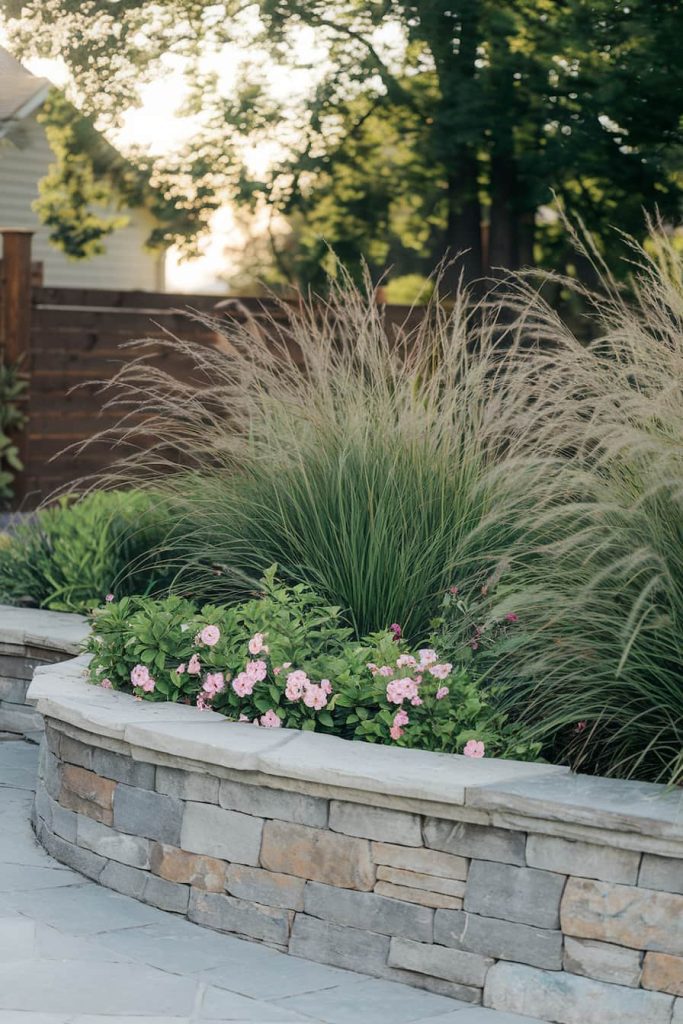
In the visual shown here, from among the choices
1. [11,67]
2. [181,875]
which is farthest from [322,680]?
[11,67]

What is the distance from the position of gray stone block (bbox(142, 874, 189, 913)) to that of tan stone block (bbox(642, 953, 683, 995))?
129cm

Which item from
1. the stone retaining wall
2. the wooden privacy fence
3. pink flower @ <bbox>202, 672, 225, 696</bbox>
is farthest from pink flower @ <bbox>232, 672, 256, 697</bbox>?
the wooden privacy fence

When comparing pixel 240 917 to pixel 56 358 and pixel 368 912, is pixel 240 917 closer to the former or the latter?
pixel 368 912

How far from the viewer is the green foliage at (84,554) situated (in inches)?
228

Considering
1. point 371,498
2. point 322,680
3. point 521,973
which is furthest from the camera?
point 371,498

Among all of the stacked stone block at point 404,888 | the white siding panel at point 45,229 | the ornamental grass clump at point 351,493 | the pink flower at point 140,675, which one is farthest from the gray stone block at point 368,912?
the white siding panel at point 45,229

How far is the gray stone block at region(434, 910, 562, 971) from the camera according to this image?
3258mm

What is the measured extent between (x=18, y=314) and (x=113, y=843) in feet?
21.2

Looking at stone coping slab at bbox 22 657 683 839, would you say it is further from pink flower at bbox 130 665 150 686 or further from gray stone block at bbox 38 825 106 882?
gray stone block at bbox 38 825 106 882

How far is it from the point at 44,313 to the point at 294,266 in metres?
5.37

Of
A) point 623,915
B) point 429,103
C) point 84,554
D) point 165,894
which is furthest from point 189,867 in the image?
point 429,103

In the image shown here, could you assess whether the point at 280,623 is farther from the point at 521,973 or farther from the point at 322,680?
the point at 521,973

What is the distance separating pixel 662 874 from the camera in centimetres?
314

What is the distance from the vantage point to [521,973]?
328cm
